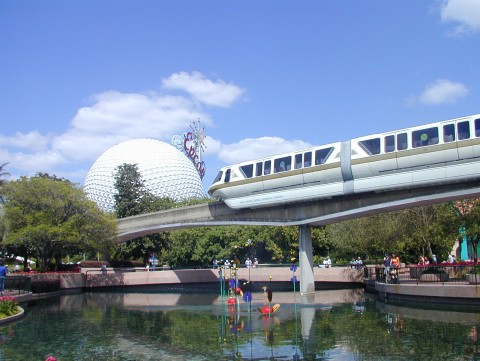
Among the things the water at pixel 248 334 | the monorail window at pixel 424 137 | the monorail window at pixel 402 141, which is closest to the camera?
the water at pixel 248 334

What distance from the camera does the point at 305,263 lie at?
129ft

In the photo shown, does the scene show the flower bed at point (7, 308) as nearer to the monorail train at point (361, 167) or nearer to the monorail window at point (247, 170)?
the monorail train at point (361, 167)

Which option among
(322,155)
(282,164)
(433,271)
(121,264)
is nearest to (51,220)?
(121,264)

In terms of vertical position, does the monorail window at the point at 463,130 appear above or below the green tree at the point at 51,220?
above

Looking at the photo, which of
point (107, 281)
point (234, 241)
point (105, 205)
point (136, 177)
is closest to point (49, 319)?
point (107, 281)

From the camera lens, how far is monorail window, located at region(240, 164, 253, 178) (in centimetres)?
3888

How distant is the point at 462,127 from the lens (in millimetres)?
28609

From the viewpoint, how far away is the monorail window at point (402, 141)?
3081 centimetres

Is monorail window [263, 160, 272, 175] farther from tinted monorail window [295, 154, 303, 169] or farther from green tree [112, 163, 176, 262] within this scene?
green tree [112, 163, 176, 262]

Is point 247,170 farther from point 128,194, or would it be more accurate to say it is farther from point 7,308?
point 128,194

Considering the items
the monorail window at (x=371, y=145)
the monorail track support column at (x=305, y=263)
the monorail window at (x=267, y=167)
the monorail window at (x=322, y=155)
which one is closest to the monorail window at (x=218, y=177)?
the monorail window at (x=267, y=167)

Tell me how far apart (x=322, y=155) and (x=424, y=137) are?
6.87m

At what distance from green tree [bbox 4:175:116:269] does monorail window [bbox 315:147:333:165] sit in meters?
21.8

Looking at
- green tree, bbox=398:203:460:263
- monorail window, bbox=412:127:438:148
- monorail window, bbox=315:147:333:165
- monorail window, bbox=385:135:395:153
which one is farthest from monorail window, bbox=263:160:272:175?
green tree, bbox=398:203:460:263
